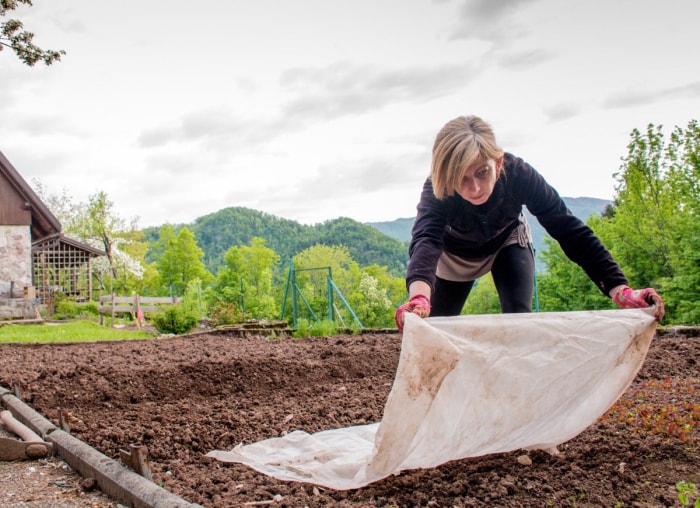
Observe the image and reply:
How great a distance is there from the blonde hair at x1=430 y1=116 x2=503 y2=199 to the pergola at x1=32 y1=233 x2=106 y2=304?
2111 centimetres

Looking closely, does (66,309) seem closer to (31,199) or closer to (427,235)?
(31,199)

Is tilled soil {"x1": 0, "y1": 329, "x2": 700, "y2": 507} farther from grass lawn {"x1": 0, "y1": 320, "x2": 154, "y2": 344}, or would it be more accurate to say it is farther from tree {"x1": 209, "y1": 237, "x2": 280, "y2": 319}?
tree {"x1": 209, "y1": 237, "x2": 280, "y2": 319}

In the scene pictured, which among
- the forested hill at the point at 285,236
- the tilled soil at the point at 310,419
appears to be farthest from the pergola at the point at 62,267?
the forested hill at the point at 285,236

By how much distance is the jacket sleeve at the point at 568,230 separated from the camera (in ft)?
9.02

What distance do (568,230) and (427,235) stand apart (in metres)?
0.64

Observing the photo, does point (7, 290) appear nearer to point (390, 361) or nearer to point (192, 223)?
Answer: point (390, 361)

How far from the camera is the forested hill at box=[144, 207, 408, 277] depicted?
170 feet

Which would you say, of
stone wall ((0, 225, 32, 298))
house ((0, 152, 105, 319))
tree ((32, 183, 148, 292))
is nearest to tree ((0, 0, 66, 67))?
house ((0, 152, 105, 319))

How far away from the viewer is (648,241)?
565 inches

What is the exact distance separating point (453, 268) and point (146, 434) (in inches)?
72.7

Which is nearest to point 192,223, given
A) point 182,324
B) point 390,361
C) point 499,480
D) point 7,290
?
point 7,290

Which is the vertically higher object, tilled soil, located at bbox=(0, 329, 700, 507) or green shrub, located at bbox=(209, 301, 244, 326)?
green shrub, located at bbox=(209, 301, 244, 326)

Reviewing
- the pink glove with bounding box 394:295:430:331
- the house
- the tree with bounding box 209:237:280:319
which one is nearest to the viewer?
the pink glove with bounding box 394:295:430:331

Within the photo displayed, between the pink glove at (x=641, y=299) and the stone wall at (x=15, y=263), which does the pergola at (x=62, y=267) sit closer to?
the stone wall at (x=15, y=263)
